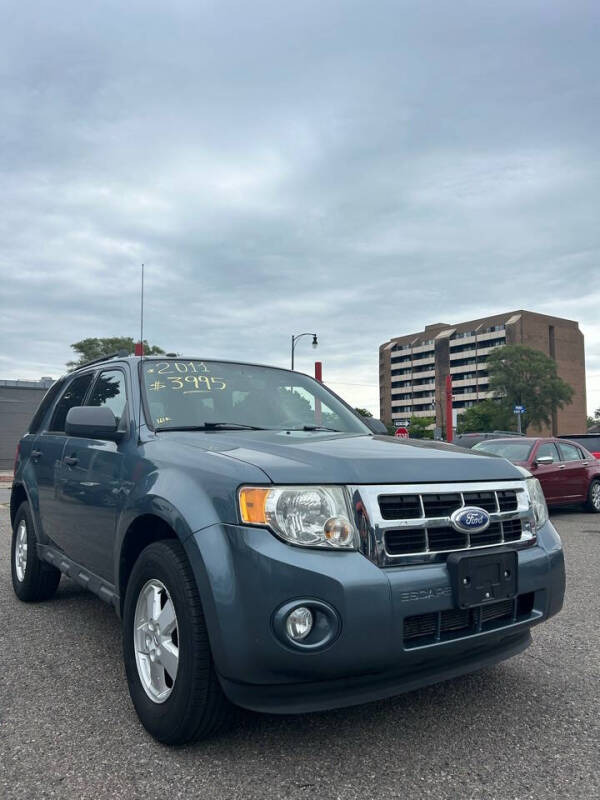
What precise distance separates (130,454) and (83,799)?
5.09ft

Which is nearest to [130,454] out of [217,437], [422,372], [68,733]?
[217,437]

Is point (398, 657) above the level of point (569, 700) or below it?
above

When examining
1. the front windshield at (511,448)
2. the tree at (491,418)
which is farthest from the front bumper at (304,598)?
the tree at (491,418)

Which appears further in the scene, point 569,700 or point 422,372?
point 422,372

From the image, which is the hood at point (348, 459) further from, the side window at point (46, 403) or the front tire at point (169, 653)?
the side window at point (46, 403)

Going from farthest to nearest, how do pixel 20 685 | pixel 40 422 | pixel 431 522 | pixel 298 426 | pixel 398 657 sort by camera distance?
1. pixel 40 422
2. pixel 298 426
3. pixel 20 685
4. pixel 431 522
5. pixel 398 657

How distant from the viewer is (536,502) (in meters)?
3.26

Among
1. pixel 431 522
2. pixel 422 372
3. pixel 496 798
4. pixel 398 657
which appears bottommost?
pixel 496 798

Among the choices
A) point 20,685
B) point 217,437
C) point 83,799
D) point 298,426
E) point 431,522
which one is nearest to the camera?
point 83,799

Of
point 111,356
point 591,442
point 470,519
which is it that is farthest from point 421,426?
point 470,519

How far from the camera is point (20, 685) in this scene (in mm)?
3527

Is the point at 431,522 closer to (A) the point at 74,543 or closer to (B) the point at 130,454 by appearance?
(B) the point at 130,454

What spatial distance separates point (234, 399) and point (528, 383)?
94.6 m

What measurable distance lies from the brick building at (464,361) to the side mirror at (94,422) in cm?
10461
